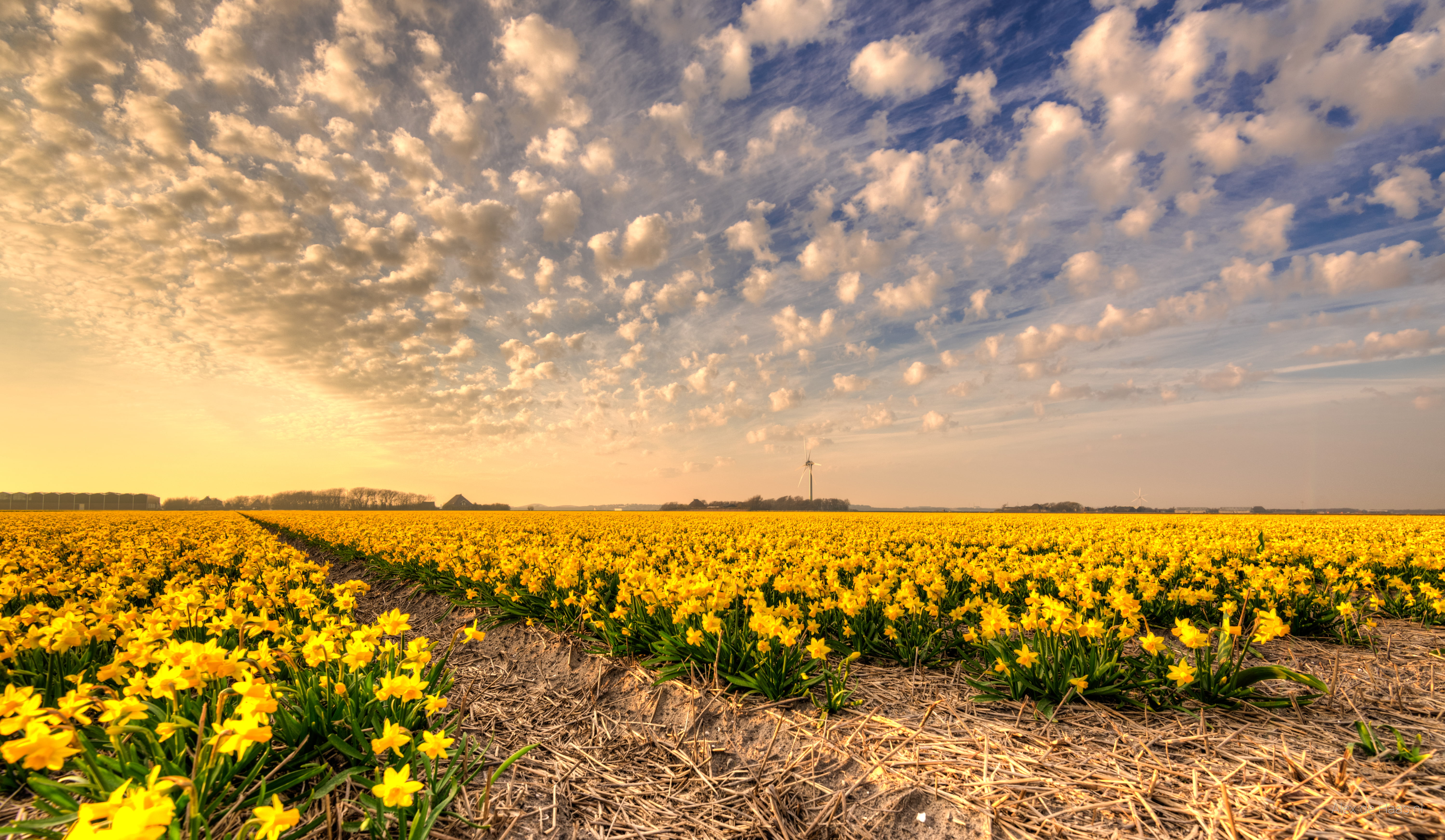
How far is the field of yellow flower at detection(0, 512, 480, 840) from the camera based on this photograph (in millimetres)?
2215

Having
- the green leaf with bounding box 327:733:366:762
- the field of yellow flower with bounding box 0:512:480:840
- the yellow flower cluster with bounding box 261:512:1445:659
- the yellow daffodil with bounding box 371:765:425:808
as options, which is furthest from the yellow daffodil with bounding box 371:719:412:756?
the yellow flower cluster with bounding box 261:512:1445:659

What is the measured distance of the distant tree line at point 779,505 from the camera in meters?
92.8

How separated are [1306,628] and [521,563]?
35.8ft

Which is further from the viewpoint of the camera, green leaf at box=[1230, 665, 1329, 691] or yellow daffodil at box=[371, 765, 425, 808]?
green leaf at box=[1230, 665, 1329, 691]

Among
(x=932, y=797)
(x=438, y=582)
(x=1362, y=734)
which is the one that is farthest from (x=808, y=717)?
(x=438, y=582)

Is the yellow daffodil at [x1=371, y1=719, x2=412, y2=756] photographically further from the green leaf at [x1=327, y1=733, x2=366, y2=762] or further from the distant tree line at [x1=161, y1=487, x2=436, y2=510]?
the distant tree line at [x1=161, y1=487, x2=436, y2=510]

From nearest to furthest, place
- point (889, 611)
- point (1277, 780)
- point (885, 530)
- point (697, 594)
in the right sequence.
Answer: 1. point (1277, 780)
2. point (697, 594)
3. point (889, 611)
4. point (885, 530)

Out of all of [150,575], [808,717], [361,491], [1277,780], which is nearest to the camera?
[1277,780]

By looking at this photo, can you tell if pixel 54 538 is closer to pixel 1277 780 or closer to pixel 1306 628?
pixel 1277 780

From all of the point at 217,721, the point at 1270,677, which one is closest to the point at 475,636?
the point at 217,721

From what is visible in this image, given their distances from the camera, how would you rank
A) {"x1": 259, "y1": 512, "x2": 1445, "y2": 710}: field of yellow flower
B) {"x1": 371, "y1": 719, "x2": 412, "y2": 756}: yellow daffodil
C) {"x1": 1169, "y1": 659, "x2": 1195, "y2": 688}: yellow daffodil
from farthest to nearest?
{"x1": 259, "y1": 512, "x2": 1445, "y2": 710}: field of yellow flower < {"x1": 1169, "y1": 659, "x2": 1195, "y2": 688}: yellow daffodil < {"x1": 371, "y1": 719, "x2": 412, "y2": 756}: yellow daffodil

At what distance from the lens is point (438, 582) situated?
390 inches

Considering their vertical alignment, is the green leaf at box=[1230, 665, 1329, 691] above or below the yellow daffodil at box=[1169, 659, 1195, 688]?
below

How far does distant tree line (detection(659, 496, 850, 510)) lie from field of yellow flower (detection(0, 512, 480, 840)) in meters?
86.0
